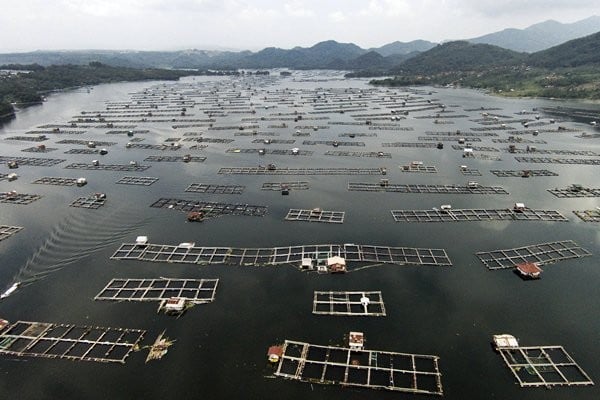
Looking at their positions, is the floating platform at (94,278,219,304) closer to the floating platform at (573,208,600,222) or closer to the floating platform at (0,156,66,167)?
the floating platform at (573,208,600,222)

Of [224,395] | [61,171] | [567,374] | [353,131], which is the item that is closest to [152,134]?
[61,171]

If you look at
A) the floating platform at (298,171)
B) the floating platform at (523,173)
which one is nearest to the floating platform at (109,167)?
the floating platform at (298,171)

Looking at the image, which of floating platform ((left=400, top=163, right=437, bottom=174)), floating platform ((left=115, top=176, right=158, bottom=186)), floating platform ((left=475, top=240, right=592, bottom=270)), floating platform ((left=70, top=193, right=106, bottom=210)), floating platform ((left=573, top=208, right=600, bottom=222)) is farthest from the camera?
floating platform ((left=400, top=163, right=437, bottom=174))

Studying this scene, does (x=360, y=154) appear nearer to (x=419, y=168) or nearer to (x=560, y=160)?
(x=419, y=168)

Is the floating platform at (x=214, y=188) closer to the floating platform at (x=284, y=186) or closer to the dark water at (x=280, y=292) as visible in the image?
the dark water at (x=280, y=292)

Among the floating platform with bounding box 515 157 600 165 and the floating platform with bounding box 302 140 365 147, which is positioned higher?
the floating platform with bounding box 515 157 600 165

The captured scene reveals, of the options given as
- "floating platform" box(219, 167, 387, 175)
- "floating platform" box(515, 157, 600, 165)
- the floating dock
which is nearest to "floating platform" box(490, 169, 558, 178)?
"floating platform" box(515, 157, 600, 165)

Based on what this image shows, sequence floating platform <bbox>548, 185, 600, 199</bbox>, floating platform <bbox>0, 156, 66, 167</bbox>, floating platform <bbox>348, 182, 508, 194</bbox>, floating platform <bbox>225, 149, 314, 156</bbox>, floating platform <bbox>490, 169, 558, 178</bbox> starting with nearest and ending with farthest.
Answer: floating platform <bbox>548, 185, 600, 199</bbox>
floating platform <bbox>348, 182, 508, 194</bbox>
floating platform <bbox>490, 169, 558, 178</bbox>
floating platform <bbox>0, 156, 66, 167</bbox>
floating platform <bbox>225, 149, 314, 156</bbox>
